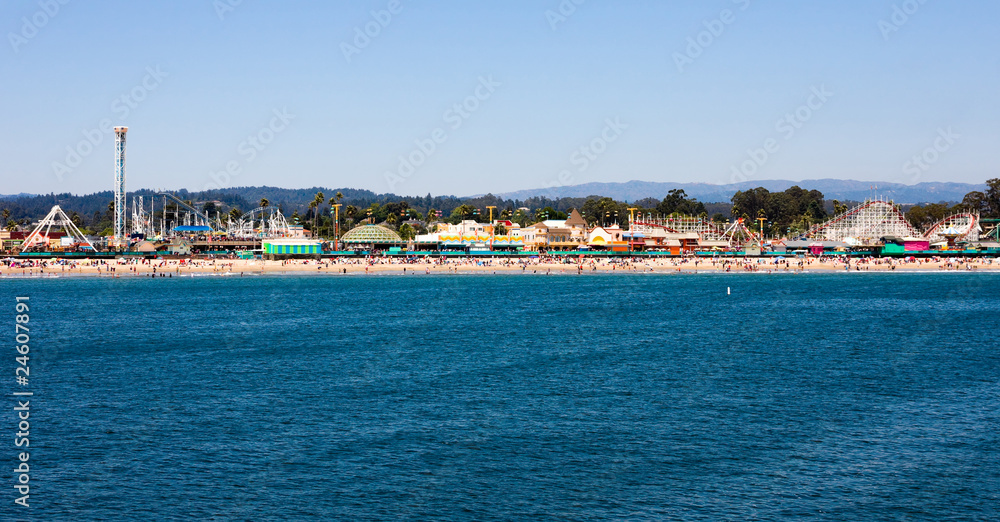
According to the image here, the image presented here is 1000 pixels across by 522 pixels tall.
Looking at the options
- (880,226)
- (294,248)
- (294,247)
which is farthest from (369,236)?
(880,226)

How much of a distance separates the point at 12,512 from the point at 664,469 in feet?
53.4

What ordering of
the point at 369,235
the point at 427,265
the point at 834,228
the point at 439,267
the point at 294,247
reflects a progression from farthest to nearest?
the point at 834,228 < the point at 369,235 < the point at 294,247 < the point at 427,265 < the point at 439,267

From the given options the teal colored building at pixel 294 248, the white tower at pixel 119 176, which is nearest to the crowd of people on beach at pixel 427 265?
the teal colored building at pixel 294 248

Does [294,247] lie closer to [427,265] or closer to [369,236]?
[369,236]

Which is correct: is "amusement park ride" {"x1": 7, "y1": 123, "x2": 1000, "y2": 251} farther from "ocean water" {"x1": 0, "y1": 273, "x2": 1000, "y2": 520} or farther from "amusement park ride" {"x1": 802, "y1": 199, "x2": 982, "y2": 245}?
"ocean water" {"x1": 0, "y1": 273, "x2": 1000, "y2": 520}

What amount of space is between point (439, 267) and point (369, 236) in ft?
111

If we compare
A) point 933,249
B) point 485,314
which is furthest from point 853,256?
point 485,314

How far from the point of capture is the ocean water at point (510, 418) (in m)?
20.8

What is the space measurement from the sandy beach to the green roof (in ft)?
55.8

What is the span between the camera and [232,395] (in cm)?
3175

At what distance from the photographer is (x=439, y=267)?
11362cm

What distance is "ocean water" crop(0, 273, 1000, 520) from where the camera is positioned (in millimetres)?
20750

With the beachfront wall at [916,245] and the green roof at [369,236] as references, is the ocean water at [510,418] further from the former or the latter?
the beachfront wall at [916,245]

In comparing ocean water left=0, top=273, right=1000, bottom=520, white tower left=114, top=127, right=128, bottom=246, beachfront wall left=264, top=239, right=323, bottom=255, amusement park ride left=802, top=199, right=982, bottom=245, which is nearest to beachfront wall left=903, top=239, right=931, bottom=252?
amusement park ride left=802, top=199, right=982, bottom=245
